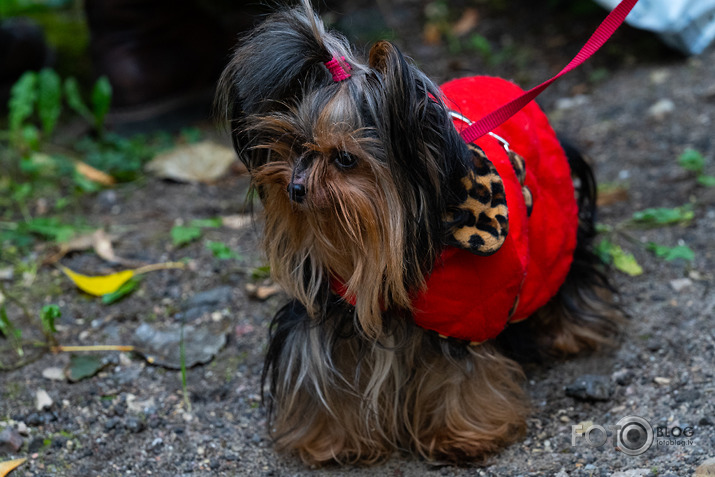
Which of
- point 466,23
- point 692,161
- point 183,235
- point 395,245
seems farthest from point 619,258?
point 466,23

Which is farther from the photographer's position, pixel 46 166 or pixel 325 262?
pixel 46 166

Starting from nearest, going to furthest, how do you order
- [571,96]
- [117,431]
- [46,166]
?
[117,431]
[46,166]
[571,96]

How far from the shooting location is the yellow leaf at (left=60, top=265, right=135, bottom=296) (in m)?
3.12

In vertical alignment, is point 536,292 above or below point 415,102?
below

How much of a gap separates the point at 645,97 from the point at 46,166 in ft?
10.8

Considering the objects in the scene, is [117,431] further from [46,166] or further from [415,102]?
[46,166]

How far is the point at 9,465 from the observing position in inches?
88.7

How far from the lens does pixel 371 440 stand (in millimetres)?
2318

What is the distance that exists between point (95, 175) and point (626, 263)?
2.67m

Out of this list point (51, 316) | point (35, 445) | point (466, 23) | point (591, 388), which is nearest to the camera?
point (35, 445)

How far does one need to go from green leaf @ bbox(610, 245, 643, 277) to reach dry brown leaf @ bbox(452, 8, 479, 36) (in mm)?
2950

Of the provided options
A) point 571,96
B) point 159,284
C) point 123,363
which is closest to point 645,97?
point 571,96

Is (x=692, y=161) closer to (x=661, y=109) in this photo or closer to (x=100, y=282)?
(x=661, y=109)

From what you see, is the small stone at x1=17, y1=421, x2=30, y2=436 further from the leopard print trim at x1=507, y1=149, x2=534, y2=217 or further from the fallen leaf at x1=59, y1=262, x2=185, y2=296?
the leopard print trim at x1=507, y1=149, x2=534, y2=217
